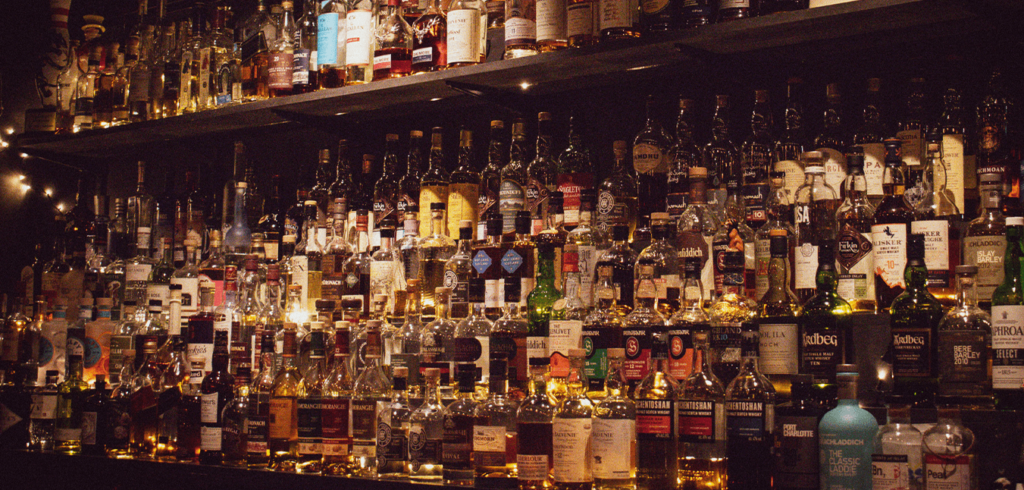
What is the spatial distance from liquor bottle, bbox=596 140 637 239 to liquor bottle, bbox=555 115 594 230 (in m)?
0.05

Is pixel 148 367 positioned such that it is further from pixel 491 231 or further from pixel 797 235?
pixel 797 235

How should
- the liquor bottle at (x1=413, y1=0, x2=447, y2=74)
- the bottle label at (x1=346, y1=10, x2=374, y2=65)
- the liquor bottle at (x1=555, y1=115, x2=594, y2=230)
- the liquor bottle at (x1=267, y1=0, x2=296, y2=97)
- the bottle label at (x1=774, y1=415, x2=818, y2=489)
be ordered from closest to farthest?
the bottle label at (x1=774, y1=415, x2=818, y2=489) → the liquor bottle at (x1=555, y1=115, x2=594, y2=230) → the liquor bottle at (x1=413, y1=0, x2=447, y2=74) → the bottle label at (x1=346, y1=10, x2=374, y2=65) → the liquor bottle at (x1=267, y1=0, x2=296, y2=97)

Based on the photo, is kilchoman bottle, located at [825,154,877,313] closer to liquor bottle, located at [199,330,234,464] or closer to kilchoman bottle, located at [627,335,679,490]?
kilchoman bottle, located at [627,335,679,490]

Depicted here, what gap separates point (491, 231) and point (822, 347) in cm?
89

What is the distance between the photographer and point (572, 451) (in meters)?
2.06

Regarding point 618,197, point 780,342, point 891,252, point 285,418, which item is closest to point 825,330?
point 780,342

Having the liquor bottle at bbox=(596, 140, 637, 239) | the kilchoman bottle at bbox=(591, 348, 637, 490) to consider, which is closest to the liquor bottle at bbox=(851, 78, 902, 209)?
the liquor bottle at bbox=(596, 140, 637, 239)

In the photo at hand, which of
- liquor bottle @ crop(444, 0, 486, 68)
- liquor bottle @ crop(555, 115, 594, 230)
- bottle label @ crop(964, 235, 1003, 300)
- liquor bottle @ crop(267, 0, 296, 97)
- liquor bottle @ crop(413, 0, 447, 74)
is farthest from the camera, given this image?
liquor bottle @ crop(267, 0, 296, 97)

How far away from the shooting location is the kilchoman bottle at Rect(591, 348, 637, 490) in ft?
6.64

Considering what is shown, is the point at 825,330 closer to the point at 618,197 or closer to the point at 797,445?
the point at 797,445

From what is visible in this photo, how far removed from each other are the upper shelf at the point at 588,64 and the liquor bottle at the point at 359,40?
10 cm

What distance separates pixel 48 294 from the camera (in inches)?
140

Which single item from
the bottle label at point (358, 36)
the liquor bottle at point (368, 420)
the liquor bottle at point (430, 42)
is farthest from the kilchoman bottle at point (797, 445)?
the bottle label at point (358, 36)

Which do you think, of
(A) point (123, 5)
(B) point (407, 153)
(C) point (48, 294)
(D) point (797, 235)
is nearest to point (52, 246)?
(C) point (48, 294)
